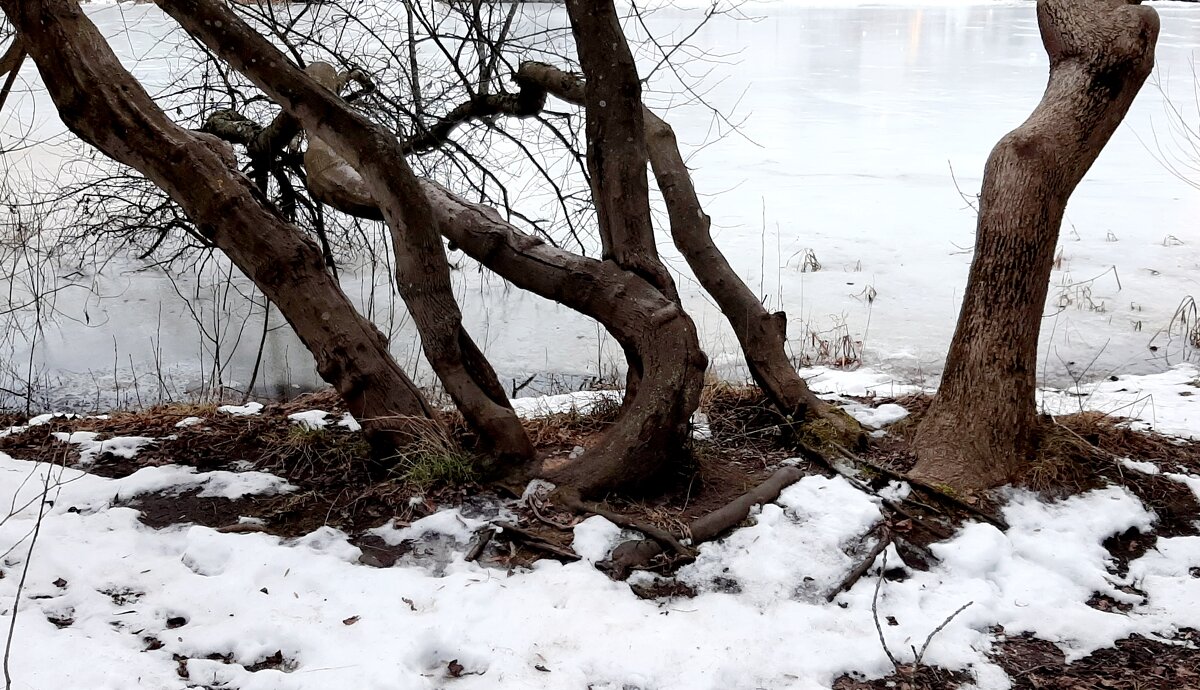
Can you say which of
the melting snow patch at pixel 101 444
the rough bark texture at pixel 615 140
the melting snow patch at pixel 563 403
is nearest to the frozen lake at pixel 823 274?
the melting snow patch at pixel 563 403

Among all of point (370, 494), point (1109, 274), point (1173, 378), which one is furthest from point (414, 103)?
point (1109, 274)

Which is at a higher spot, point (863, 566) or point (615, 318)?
point (615, 318)

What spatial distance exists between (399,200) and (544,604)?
5.29ft

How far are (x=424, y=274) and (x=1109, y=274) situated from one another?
6861 millimetres

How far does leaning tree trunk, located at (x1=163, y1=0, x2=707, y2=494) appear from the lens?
3.47 metres

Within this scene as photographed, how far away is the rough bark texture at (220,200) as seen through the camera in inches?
139

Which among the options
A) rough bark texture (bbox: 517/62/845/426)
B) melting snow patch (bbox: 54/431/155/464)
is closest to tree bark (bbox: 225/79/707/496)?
rough bark texture (bbox: 517/62/845/426)

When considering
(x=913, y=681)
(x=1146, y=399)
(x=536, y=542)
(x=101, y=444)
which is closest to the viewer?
(x=913, y=681)

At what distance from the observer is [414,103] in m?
6.14

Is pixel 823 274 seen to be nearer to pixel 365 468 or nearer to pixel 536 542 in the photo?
pixel 365 468

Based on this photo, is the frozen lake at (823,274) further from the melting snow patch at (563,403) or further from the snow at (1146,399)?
the melting snow patch at (563,403)

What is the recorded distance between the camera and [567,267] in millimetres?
3924

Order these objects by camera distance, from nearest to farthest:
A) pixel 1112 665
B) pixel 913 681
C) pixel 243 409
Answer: pixel 913 681, pixel 1112 665, pixel 243 409

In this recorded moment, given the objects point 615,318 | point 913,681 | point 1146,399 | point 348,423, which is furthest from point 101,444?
point 1146,399
